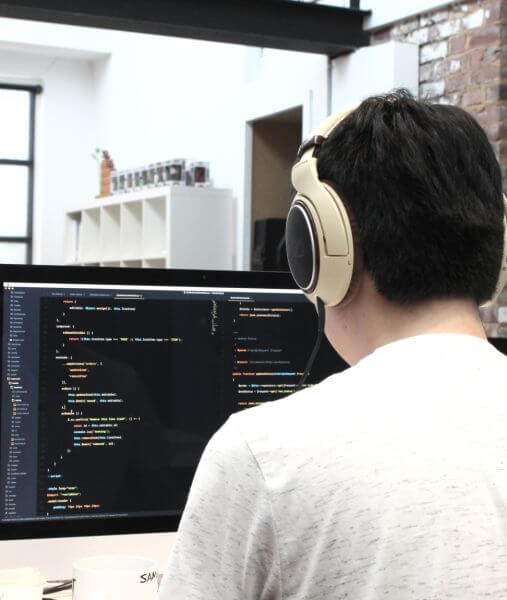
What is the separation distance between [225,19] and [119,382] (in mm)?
3096

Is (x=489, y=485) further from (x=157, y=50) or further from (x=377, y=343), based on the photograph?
(x=157, y=50)

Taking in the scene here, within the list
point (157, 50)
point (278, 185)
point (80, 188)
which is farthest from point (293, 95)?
point (80, 188)

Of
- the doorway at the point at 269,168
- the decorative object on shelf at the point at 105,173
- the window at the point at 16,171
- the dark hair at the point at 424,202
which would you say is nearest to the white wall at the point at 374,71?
the doorway at the point at 269,168

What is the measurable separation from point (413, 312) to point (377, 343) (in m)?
0.04

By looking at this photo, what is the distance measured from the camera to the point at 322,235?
29.9 inches

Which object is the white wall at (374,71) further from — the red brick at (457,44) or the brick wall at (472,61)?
the red brick at (457,44)

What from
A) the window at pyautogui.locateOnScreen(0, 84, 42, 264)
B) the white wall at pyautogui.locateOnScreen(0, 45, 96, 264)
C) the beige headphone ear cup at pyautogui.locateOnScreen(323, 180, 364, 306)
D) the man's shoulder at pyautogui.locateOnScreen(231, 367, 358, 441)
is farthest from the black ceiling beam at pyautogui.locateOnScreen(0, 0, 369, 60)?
the window at pyautogui.locateOnScreen(0, 84, 42, 264)

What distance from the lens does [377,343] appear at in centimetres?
70

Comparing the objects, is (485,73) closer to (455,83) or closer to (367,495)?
(455,83)

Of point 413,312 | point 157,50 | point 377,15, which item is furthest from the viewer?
point 157,50

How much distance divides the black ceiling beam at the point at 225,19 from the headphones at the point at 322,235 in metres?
3.15

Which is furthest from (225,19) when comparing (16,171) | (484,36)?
(16,171)

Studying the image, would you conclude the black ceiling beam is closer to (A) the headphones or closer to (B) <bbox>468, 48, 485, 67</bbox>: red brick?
(B) <bbox>468, 48, 485, 67</bbox>: red brick

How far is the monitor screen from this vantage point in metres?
1.12
